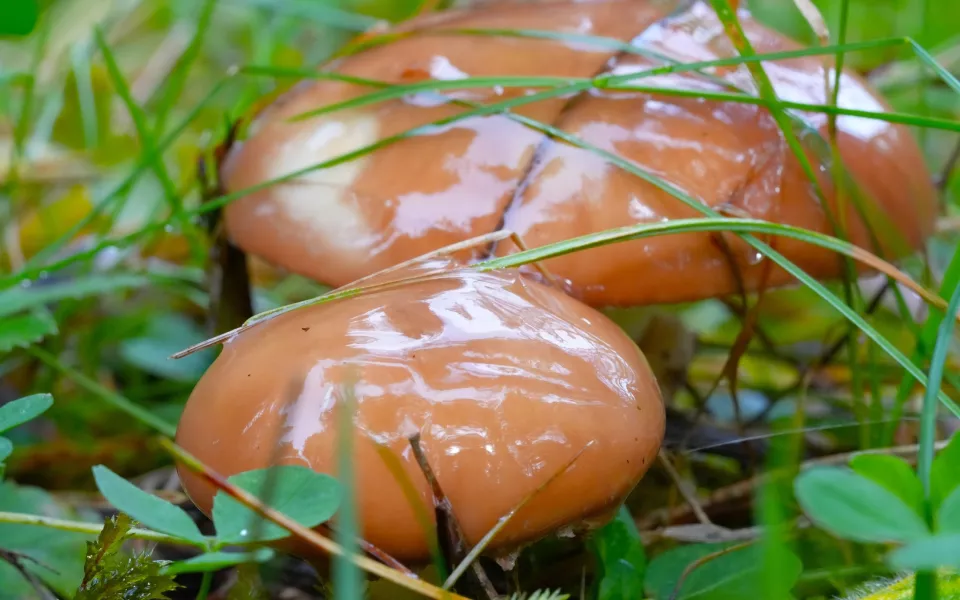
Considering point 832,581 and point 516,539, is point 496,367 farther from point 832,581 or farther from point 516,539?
point 832,581

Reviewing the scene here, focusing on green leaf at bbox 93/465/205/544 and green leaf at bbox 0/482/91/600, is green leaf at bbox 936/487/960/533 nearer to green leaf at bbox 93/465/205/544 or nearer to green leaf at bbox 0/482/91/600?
green leaf at bbox 93/465/205/544

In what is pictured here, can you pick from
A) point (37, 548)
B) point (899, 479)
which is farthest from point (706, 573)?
point (37, 548)

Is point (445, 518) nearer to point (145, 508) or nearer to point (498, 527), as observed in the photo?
point (498, 527)

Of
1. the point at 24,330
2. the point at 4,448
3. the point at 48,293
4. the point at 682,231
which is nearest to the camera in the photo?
the point at 4,448

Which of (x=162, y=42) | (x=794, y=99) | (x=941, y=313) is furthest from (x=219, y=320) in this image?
(x=162, y=42)

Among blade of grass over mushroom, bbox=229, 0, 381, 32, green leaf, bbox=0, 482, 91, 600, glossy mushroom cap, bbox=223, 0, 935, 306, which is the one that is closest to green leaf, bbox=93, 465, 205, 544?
green leaf, bbox=0, 482, 91, 600

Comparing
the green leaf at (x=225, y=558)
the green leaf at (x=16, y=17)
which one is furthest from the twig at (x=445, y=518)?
the green leaf at (x=16, y=17)
